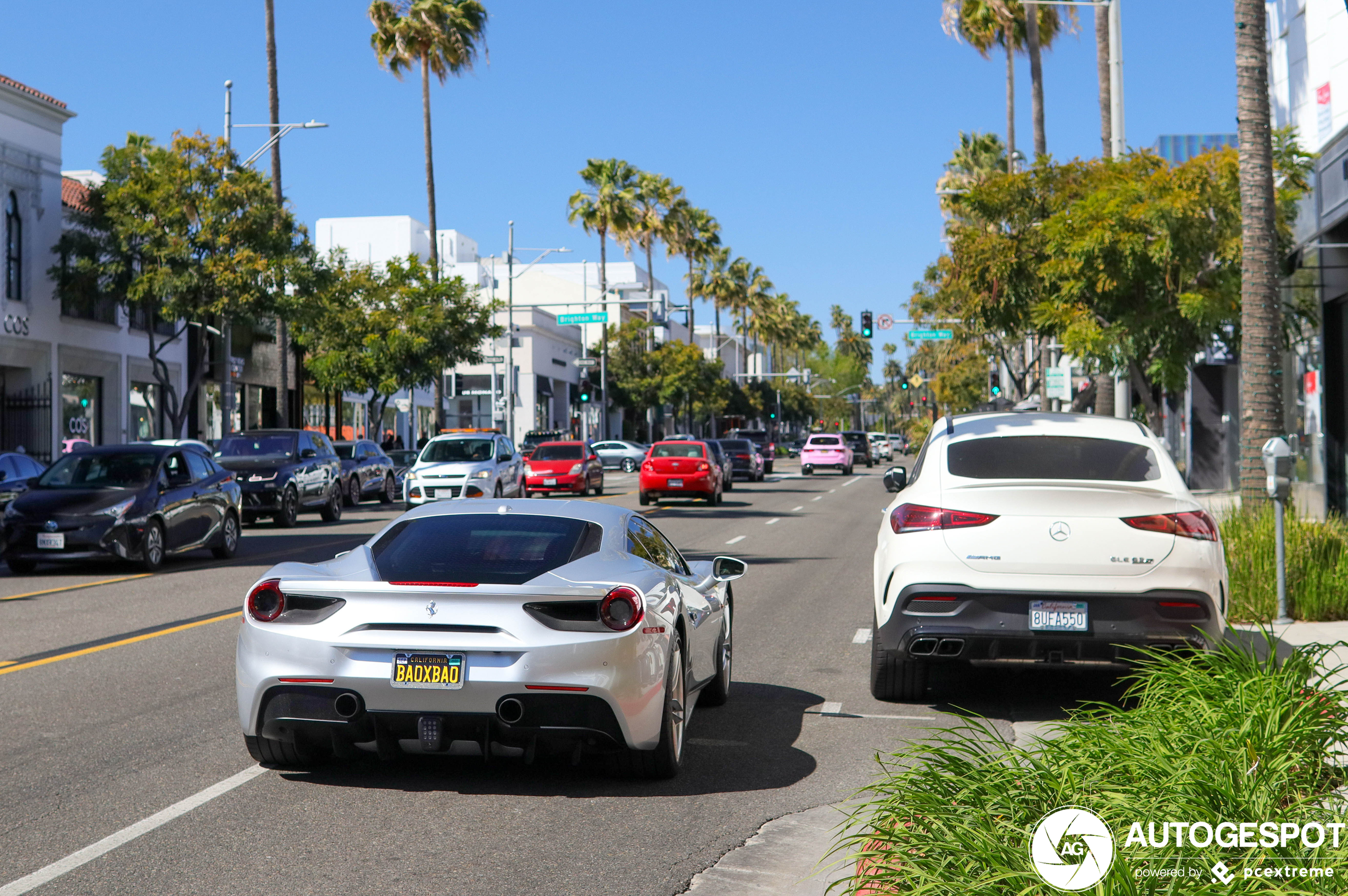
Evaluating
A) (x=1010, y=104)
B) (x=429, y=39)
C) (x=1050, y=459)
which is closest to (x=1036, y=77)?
(x=1010, y=104)

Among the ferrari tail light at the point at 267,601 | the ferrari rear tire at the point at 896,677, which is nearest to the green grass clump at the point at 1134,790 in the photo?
the ferrari rear tire at the point at 896,677

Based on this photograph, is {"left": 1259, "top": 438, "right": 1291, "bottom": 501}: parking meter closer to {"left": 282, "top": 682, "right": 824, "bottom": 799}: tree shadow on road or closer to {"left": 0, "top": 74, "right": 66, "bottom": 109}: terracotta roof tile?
{"left": 282, "top": 682, "right": 824, "bottom": 799}: tree shadow on road

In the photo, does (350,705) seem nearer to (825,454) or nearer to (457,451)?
(457,451)

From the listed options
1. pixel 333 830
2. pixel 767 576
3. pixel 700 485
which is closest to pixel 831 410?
pixel 700 485

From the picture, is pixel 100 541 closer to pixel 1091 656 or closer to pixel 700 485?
pixel 1091 656

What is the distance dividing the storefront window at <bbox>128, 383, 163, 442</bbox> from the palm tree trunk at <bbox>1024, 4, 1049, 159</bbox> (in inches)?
1042

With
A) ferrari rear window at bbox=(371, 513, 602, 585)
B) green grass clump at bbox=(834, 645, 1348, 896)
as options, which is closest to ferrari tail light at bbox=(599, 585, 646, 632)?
ferrari rear window at bbox=(371, 513, 602, 585)

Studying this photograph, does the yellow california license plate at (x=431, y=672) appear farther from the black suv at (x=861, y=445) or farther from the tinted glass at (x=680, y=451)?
the black suv at (x=861, y=445)

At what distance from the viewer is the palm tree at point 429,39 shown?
50.1m

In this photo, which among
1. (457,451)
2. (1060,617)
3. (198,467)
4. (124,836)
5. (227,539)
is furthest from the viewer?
(457,451)

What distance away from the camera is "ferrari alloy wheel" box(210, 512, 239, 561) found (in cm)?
2017

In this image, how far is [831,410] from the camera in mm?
170875

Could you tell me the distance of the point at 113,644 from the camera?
1175cm

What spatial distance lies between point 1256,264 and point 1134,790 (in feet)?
35.1
